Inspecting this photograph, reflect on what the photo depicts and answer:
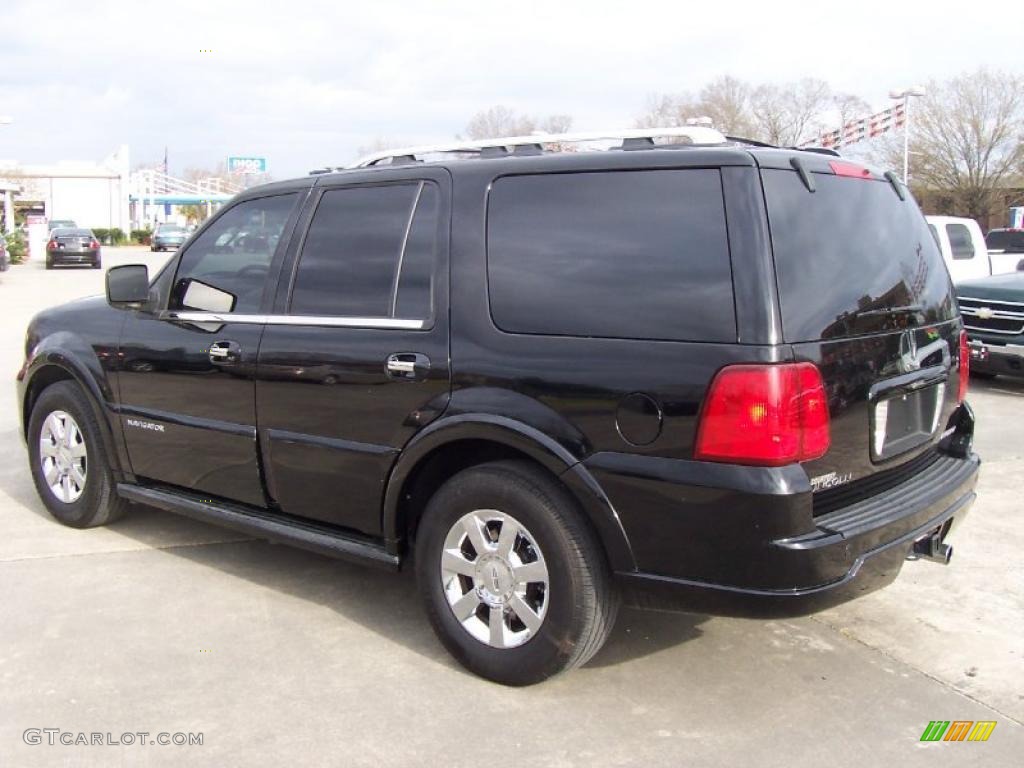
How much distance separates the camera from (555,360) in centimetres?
332

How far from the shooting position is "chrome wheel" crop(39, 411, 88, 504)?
527 centimetres

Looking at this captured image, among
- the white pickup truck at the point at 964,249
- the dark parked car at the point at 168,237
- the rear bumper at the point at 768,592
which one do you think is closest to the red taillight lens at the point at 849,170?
the rear bumper at the point at 768,592

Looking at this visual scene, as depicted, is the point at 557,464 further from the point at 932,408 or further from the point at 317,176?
the point at 317,176

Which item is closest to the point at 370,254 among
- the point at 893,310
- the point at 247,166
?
the point at 893,310

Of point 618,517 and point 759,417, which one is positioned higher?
point 759,417

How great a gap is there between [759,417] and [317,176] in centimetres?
232

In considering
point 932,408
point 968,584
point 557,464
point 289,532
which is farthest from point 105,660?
point 968,584

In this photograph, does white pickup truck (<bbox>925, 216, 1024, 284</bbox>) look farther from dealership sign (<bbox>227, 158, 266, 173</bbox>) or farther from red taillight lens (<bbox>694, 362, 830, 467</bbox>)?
red taillight lens (<bbox>694, 362, 830, 467</bbox>)

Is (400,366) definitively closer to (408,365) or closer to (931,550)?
(408,365)

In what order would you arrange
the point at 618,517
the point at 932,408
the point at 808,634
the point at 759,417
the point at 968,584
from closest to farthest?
the point at 759,417 → the point at 618,517 → the point at 932,408 → the point at 808,634 → the point at 968,584

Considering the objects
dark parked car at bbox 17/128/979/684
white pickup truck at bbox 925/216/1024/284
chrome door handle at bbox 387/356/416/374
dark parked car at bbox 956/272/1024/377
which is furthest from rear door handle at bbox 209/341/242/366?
white pickup truck at bbox 925/216/1024/284

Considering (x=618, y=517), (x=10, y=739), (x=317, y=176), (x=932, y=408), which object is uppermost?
(x=317, y=176)

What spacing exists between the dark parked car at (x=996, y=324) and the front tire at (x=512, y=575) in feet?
25.1

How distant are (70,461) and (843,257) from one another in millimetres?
4069
